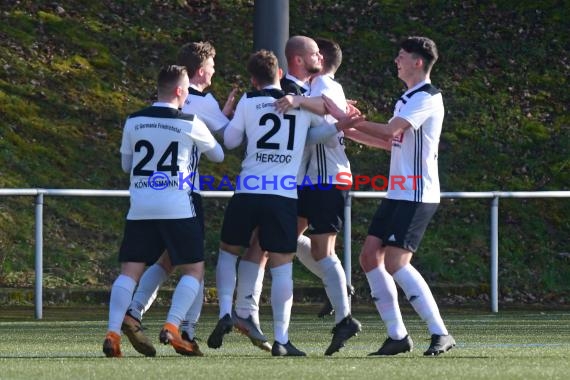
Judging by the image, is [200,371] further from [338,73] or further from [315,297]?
[338,73]

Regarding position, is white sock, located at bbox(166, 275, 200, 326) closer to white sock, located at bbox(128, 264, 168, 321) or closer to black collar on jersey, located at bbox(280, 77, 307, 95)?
white sock, located at bbox(128, 264, 168, 321)

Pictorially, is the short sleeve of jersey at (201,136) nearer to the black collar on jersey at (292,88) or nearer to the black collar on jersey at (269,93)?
the black collar on jersey at (269,93)

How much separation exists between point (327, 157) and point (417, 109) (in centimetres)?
84

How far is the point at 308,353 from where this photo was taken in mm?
10258

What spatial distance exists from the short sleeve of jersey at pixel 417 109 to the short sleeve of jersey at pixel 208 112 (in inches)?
47.9

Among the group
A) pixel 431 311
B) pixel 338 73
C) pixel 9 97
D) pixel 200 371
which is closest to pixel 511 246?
pixel 338 73

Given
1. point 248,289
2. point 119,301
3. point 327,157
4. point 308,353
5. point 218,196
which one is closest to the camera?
point 119,301

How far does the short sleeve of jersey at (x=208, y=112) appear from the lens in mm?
10359

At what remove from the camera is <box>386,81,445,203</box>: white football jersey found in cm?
986

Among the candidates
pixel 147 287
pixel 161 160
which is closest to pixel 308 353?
pixel 147 287

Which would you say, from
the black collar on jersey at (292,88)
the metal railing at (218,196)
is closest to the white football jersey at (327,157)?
the black collar on jersey at (292,88)

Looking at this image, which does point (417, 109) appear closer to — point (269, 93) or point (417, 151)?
point (417, 151)

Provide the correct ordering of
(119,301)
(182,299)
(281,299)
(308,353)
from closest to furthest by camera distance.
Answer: (119,301), (182,299), (281,299), (308,353)

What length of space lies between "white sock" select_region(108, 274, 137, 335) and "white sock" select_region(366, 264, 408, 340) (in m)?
1.52
